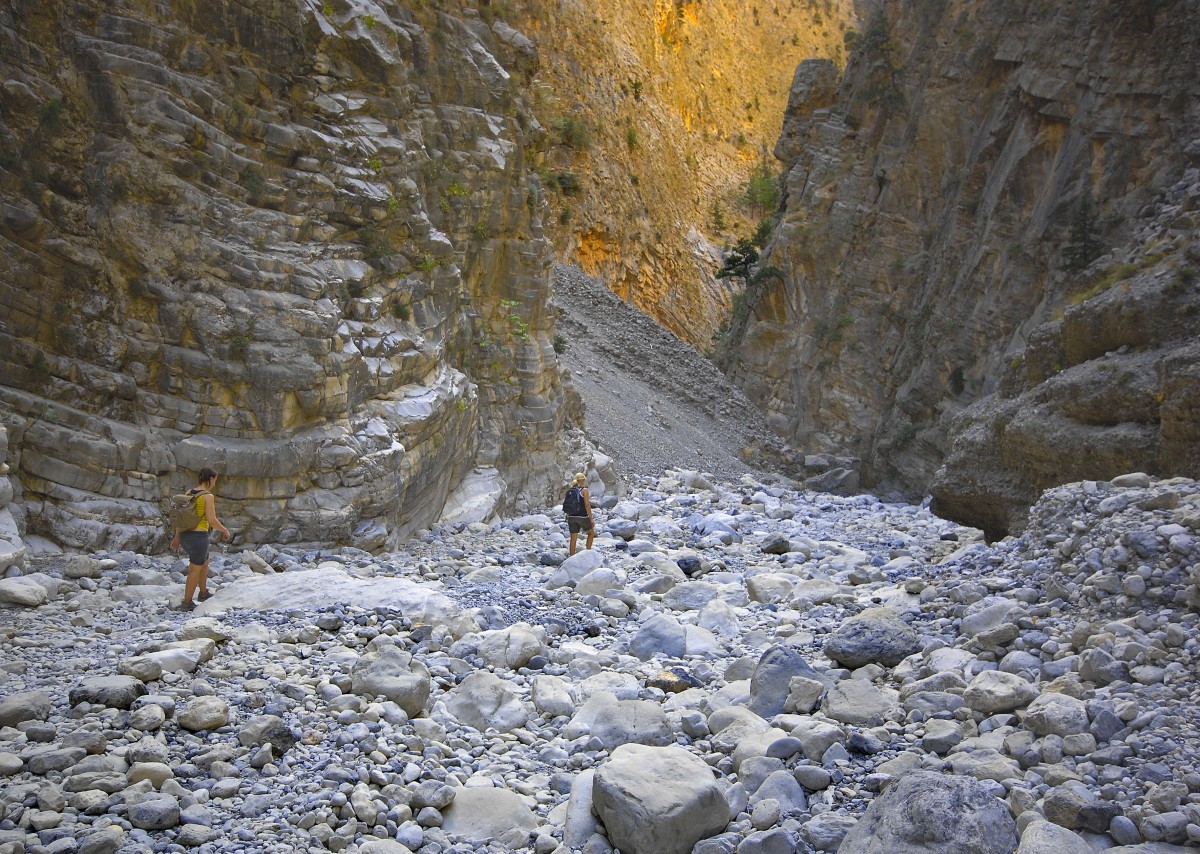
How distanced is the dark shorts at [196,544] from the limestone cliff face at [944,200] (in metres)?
9.37

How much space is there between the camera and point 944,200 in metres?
23.7

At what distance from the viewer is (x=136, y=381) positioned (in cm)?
880

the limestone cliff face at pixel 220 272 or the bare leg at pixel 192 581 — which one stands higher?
the limestone cliff face at pixel 220 272

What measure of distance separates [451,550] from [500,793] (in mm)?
6129

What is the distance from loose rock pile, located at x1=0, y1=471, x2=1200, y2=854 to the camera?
4.33 metres

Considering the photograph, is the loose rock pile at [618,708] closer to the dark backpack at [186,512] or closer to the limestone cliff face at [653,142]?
the dark backpack at [186,512]

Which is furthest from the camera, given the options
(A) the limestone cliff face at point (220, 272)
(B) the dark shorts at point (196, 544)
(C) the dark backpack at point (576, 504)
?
(C) the dark backpack at point (576, 504)

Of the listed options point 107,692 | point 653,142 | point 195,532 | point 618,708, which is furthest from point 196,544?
point 653,142

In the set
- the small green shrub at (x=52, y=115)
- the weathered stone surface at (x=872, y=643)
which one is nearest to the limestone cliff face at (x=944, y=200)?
the weathered stone surface at (x=872, y=643)

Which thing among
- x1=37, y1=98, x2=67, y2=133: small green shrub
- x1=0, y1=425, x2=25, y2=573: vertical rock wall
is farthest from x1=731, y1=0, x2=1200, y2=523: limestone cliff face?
x1=37, y1=98, x2=67, y2=133: small green shrub

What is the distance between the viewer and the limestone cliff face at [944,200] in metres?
16.9

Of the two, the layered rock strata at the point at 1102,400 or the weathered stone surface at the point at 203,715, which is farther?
the layered rock strata at the point at 1102,400

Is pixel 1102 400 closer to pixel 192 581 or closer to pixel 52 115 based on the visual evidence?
pixel 192 581

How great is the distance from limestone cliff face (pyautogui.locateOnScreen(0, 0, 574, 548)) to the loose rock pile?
952mm
